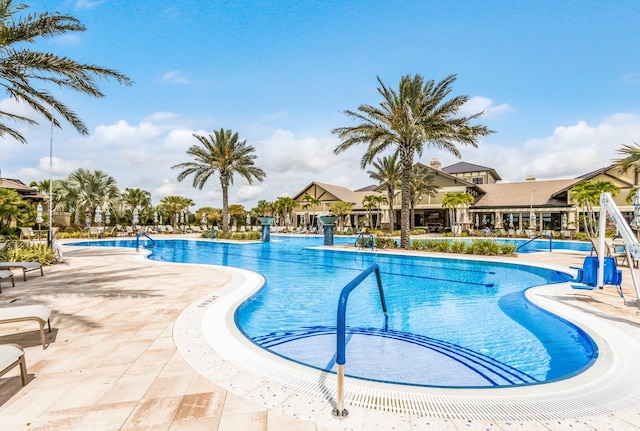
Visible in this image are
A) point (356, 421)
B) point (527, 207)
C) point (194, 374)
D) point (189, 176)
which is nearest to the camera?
point (356, 421)

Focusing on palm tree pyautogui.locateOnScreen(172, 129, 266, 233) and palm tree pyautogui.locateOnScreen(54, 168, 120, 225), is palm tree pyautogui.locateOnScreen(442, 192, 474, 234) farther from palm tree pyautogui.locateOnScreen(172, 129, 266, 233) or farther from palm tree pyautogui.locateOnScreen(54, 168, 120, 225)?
palm tree pyautogui.locateOnScreen(54, 168, 120, 225)

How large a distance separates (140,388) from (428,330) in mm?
5133

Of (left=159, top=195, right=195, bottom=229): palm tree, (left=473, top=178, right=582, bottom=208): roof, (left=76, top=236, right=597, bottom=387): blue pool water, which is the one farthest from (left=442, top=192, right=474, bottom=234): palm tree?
(left=159, top=195, right=195, bottom=229): palm tree

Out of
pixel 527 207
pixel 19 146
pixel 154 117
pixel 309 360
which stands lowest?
pixel 309 360

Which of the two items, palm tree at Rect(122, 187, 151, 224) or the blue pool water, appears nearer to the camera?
the blue pool water

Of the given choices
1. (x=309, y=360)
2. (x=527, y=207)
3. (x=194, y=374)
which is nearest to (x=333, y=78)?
(x=309, y=360)

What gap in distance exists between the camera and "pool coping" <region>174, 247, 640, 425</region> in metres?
3.03

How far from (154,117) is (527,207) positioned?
3505 centimetres

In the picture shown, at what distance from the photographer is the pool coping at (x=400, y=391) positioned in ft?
9.95

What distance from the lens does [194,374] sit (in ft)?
12.4

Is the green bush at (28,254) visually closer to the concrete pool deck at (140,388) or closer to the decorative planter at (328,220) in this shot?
the concrete pool deck at (140,388)

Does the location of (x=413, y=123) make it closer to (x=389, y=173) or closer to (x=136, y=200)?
(x=389, y=173)

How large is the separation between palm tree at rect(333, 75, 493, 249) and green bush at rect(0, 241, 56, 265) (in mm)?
15289

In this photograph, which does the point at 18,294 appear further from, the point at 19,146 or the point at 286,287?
the point at 19,146
